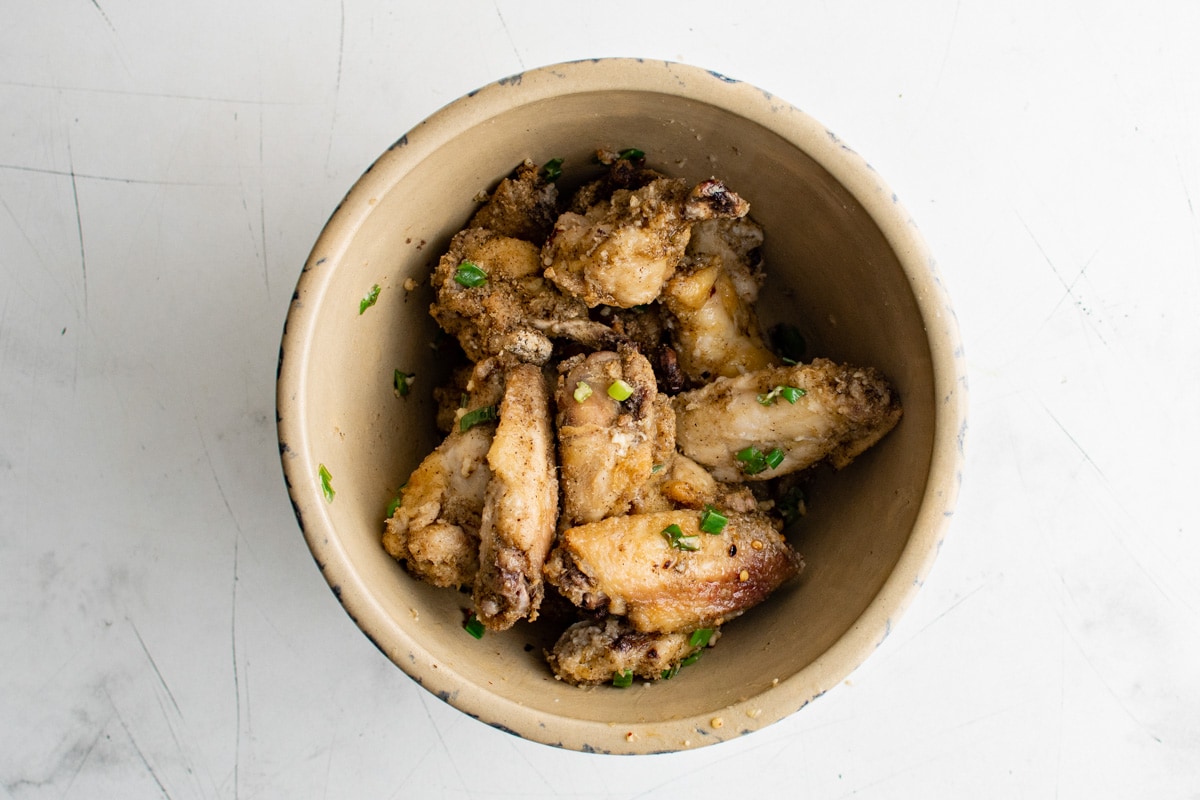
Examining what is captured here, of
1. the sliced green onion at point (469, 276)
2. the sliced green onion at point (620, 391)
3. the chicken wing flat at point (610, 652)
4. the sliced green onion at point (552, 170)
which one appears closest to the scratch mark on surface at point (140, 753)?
the chicken wing flat at point (610, 652)

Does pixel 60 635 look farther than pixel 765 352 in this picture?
Yes

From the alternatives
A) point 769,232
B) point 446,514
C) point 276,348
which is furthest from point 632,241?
point 276,348

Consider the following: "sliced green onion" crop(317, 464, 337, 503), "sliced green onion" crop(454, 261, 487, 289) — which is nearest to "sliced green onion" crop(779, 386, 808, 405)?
"sliced green onion" crop(454, 261, 487, 289)

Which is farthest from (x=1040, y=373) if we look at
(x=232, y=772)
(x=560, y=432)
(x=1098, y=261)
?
(x=232, y=772)

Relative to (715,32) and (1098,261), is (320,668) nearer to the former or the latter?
(715,32)

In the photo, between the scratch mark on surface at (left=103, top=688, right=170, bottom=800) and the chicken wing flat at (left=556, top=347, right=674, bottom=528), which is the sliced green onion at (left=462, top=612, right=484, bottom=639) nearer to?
the chicken wing flat at (left=556, top=347, right=674, bottom=528)

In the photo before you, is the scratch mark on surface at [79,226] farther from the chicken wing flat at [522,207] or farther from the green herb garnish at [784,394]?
the green herb garnish at [784,394]
